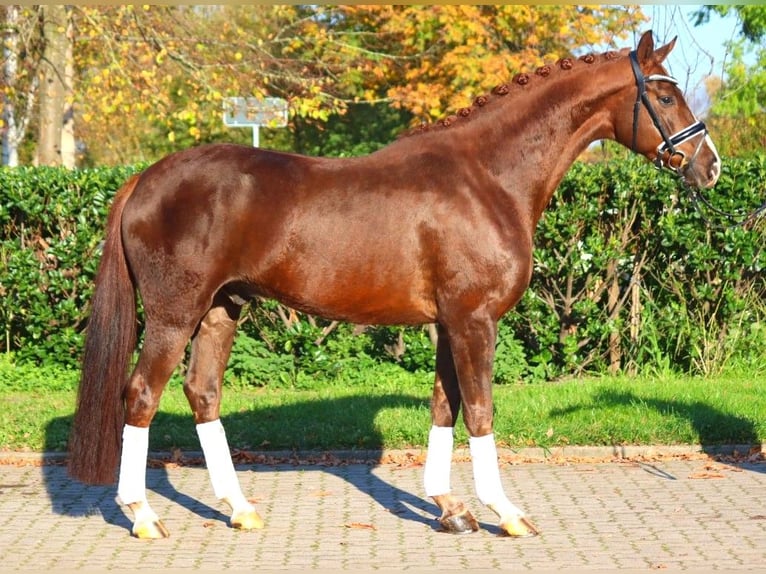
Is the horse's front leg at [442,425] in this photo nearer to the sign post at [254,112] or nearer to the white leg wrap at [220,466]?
the white leg wrap at [220,466]

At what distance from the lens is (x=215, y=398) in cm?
635

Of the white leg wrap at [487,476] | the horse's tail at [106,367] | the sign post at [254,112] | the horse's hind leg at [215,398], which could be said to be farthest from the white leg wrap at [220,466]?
the sign post at [254,112]

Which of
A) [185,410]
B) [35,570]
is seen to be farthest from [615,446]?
[35,570]

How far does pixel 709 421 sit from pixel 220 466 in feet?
12.9

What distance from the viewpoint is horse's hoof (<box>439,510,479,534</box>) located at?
6.07m

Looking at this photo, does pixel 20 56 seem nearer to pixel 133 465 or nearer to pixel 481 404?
pixel 133 465

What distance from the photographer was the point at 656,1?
408 inches

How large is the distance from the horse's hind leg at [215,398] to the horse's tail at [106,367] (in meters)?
0.40

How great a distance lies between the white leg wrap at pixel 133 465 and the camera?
19.8 ft

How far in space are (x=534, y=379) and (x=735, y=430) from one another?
2860mm

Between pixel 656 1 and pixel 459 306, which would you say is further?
pixel 656 1

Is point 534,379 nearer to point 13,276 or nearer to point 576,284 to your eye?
point 576,284

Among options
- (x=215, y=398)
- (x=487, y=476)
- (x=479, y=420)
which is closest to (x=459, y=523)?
(x=487, y=476)

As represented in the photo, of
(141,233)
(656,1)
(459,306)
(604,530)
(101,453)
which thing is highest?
(656,1)
